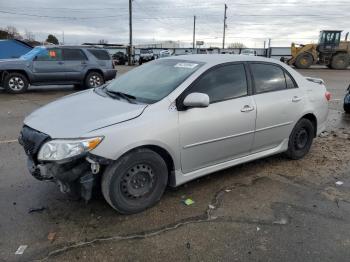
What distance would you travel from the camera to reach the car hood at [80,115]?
3443 millimetres

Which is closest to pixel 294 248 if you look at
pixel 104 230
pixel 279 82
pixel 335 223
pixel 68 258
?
pixel 335 223

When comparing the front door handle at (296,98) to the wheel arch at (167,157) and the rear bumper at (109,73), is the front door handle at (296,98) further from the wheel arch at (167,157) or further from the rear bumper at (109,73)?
the rear bumper at (109,73)

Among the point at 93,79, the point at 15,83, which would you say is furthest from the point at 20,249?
the point at 93,79

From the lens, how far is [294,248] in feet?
10.5

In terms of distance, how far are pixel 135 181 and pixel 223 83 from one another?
165 cm

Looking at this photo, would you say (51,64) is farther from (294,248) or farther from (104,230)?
(294,248)

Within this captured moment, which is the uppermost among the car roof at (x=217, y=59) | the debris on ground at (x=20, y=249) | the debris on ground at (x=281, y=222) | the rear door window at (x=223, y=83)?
the car roof at (x=217, y=59)

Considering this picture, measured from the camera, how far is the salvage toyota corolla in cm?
340

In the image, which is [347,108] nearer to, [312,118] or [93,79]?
[312,118]

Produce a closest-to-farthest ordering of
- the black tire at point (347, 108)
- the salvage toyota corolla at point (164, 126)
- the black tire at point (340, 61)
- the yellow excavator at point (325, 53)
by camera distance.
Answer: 1. the salvage toyota corolla at point (164, 126)
2. the black tire at point (347, 108)
3. the yellow excavator at point (325, 53)
4. the black tire at point (340, 61)

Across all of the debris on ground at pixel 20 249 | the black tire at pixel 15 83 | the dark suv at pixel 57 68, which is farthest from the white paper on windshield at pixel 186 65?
the black tire at pixel 15 83

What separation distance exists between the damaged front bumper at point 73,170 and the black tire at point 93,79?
11.0 metres

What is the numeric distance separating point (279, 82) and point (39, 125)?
3259mm

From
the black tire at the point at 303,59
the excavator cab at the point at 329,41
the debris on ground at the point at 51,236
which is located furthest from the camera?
the excavator cab at the point at 329,41
